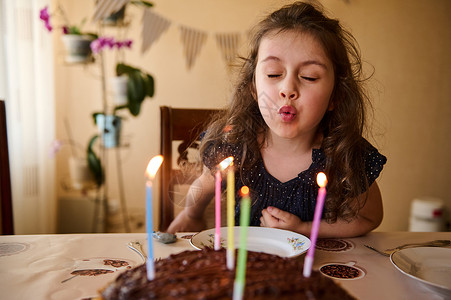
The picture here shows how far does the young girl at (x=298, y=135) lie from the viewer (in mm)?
899

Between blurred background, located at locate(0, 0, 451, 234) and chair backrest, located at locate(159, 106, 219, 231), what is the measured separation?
0.72 m

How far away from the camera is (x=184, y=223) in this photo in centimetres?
111

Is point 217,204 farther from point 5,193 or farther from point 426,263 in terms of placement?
point 5,193

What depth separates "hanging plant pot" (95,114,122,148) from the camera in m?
1.89

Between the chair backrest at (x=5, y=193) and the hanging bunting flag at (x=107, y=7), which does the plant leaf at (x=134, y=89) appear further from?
the chair backrest at (x=5, y=193)

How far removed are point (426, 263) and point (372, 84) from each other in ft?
5.10

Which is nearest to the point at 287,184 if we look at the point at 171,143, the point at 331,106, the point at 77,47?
the point at 331,106

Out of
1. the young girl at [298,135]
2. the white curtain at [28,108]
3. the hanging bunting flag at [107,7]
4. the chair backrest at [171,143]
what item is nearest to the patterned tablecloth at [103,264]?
the young girl at [298,135]

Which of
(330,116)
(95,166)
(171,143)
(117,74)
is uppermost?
(117,74)

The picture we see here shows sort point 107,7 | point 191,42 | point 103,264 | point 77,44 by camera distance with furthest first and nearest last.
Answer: point 191,42, point 107,7, point 77,44, point 103,264

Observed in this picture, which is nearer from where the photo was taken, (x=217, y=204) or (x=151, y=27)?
(x=217, y=204)

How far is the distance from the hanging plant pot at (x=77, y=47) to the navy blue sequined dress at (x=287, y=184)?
102 cm

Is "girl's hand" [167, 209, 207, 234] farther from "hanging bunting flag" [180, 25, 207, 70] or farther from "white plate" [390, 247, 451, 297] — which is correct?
"hanging bunting flag" [180, 25, 207, 70]

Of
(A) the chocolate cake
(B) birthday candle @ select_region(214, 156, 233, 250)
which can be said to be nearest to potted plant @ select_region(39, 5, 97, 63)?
(B) birthday candle @ select_region(214, 156, 233, 250)
